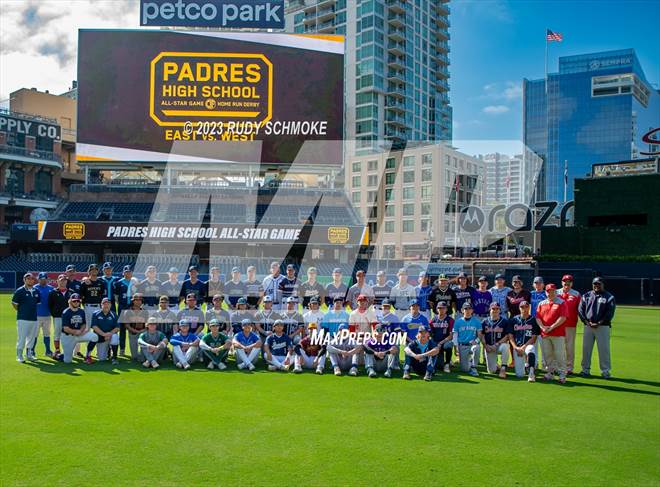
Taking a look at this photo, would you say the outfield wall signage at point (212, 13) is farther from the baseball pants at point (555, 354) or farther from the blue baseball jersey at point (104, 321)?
the baseball pants at point (555, 354)

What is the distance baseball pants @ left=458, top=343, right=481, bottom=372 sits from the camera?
12312mm

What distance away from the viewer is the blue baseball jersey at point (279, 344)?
40.5 feet

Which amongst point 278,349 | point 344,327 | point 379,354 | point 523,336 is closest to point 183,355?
point 278,349

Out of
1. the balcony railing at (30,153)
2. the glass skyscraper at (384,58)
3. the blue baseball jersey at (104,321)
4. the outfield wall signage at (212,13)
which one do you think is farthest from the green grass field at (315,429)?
the glass skyscraper at (384,58)

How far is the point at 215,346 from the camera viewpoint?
12297 mm

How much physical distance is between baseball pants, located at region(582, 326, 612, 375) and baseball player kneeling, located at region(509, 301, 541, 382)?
1.22m

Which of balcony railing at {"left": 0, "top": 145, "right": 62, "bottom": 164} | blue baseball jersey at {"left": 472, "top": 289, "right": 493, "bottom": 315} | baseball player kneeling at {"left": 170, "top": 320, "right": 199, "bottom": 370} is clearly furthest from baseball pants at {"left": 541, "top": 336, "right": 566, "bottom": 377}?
balcony railing at {"left": 0, "top": 145, "right": 62, "bottom": 164}

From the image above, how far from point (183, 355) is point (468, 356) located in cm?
621

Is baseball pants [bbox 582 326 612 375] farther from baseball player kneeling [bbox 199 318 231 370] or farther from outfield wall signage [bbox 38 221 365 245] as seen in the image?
outfield wall signage [bbox 38 221 365 245]

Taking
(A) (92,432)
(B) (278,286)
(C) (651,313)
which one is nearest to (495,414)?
(A) (92,432)

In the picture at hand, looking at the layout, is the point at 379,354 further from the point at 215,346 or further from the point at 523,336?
the point at 215,346

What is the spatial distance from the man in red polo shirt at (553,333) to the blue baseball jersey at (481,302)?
1.37 meters

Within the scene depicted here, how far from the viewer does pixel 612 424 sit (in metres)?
8.50

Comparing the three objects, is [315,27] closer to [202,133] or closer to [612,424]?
[202,133]
